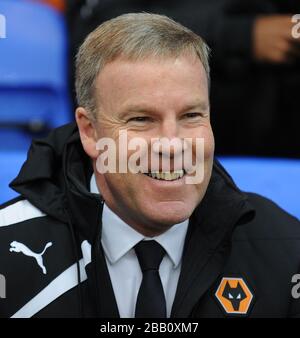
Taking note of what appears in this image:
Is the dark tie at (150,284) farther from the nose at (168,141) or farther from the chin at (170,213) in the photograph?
the nose at (168,141)

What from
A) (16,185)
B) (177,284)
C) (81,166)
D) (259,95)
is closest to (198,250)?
(177,284)

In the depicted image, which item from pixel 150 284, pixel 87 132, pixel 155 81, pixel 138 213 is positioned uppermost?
pixel 155 81

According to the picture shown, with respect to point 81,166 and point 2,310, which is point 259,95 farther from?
point 2,310

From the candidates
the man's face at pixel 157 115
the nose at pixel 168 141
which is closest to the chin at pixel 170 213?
the man's face at pixel 157 115

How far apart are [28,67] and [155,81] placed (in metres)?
1.19

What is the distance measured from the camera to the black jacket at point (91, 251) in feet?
5.31

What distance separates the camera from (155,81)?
1.52 meters

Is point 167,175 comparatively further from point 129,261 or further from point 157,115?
point 129,261

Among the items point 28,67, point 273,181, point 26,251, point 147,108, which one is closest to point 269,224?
point 273,181

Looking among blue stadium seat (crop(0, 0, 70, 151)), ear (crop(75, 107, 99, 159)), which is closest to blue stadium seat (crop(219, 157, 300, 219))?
ear (crop(75, 107, 99, 159))

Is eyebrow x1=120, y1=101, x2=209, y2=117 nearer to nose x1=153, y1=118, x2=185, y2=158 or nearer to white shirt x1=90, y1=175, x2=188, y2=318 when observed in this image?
nose x1=153, y1=118, x2=185, y2=158

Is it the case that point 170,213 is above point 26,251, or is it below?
above

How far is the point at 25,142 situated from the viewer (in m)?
2.62
